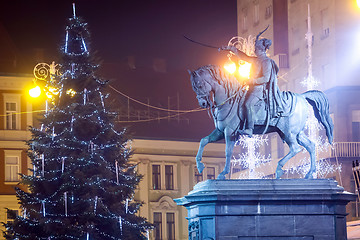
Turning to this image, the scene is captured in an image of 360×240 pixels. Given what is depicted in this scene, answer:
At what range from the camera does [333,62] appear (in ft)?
174

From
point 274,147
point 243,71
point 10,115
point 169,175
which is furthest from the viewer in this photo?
point 169,175

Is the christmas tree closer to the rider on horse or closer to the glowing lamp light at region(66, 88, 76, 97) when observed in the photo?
the glowing lamp light at region(66, 88, 76, 97)

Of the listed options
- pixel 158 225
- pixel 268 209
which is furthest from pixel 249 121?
pixel 158 225

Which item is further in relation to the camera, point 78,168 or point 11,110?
point 11,110

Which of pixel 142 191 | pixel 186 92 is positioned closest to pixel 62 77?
pixel 142 191

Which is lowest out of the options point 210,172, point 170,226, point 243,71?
point 170,226

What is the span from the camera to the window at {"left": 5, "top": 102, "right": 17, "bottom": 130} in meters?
61.7

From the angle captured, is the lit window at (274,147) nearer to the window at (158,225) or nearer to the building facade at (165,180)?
the building facade at (165,180)

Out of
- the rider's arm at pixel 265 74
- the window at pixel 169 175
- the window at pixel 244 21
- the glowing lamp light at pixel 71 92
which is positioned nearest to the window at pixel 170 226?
the window at pixel 169 175

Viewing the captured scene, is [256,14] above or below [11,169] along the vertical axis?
above

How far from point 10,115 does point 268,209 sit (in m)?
41.9

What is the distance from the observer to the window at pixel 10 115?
202ft

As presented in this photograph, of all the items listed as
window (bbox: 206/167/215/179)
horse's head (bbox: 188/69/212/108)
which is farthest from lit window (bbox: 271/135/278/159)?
horse's head (bbox: 188/69/212/108)

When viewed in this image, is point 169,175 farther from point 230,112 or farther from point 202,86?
point 202,86
